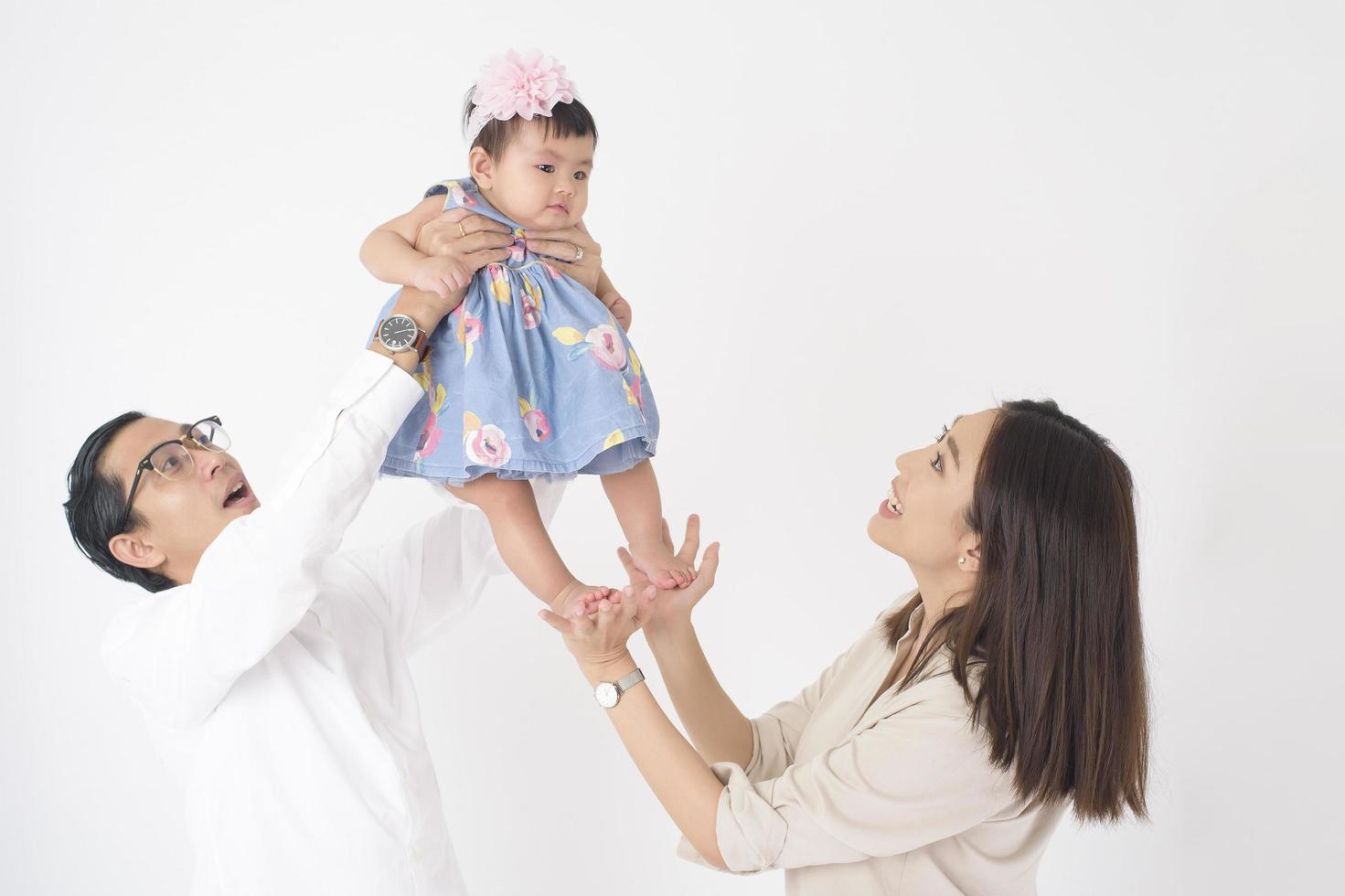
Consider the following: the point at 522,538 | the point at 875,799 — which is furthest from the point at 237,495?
the point at 875,799

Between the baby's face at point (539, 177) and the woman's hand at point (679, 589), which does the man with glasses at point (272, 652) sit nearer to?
the baby's face at point (539, 177)

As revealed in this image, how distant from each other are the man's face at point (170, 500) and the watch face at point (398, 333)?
0.47m

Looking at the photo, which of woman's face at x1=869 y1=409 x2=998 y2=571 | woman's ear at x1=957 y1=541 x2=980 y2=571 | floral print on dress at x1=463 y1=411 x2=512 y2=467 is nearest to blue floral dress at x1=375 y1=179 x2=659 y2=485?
floral print on dress at x1=463 y1=411 x2=512 y2=467

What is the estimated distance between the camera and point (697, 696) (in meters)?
2.22

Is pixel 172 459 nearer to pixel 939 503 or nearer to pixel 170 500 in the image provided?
pixel 170 500

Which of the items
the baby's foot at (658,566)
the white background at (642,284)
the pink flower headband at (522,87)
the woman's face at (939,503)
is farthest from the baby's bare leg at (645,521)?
the white background at (642,284)

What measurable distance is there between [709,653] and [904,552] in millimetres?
1554

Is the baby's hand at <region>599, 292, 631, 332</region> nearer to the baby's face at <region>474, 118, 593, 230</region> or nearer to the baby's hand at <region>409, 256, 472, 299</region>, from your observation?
the baby's face at <region>474, 118, 593, 230</region>

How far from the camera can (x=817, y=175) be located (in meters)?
3.27

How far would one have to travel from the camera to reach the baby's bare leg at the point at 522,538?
2.00 m

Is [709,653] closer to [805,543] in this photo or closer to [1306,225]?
[805,543]

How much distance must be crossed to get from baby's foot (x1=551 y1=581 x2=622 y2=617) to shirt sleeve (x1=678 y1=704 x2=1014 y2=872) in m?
0.36

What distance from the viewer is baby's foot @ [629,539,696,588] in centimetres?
214

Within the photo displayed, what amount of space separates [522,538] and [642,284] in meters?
1.51
